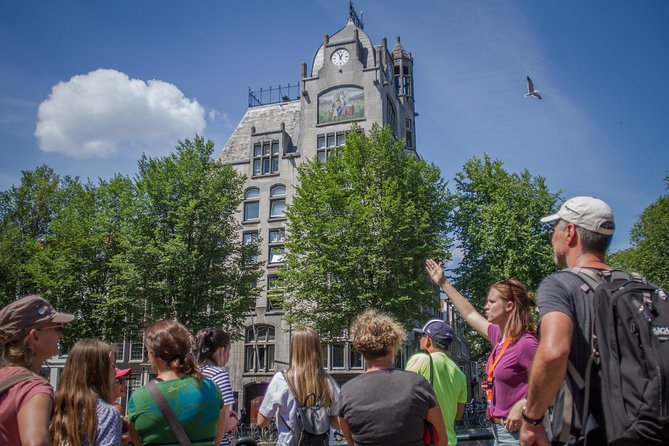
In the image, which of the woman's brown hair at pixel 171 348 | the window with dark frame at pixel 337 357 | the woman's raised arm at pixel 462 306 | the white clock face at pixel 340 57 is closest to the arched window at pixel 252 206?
the white clock face at pixel 340 57

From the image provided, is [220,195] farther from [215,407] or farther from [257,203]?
[215,407]

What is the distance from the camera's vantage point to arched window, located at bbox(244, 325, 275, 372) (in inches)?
1501

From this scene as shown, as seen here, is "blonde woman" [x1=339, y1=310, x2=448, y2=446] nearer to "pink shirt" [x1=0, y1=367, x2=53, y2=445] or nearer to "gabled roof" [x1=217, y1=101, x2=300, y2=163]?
"pink shirt" [x1=0, y1=367, x2=53, y2=445]

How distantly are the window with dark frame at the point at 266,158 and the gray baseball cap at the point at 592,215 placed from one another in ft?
129

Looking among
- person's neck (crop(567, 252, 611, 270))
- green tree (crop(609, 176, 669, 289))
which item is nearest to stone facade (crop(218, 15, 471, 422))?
green tree (crop(609, 176, 669, 289))

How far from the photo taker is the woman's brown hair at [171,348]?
13.8 feet

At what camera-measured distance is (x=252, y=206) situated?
42.1 meters

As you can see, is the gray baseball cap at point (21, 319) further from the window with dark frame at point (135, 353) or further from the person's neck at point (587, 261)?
the window with dark frame at point (135, 353)

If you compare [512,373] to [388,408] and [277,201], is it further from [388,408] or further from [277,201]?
[277,201]

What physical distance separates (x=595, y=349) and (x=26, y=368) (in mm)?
3272

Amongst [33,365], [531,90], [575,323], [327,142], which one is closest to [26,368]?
[33,365]

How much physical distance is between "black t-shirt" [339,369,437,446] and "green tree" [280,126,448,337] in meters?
22.2

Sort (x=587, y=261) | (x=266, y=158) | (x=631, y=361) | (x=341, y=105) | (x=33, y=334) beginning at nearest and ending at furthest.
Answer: (x=631, y=361) < (x=587, y=261) < (x=33, y=334) < (x=341, y=105) < (x=266, y=158)

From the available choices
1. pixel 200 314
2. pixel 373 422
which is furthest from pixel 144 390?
pixel 200 314
